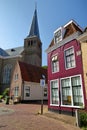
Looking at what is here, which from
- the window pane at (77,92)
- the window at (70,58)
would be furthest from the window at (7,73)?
the window pane at (77,92)

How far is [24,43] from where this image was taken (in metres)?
56.5

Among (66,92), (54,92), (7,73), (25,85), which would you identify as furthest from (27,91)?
(7,73)

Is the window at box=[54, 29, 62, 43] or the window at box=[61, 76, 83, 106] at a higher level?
the window at box=[54, 29, 62, 43]

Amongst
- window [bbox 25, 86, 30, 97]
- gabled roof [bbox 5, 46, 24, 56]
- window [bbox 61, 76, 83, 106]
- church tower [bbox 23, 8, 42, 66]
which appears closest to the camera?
window [bbox 61, 76, 83, 106]

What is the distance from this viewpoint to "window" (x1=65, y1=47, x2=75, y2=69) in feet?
39.7

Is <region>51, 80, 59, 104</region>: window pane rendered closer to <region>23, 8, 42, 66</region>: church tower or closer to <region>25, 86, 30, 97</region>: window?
<region>25, 86, 30, 97</region>: window

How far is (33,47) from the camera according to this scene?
177 feet

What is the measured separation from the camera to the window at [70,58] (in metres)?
12.1

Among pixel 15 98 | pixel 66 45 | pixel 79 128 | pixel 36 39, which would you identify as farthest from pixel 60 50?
pixel 36 39

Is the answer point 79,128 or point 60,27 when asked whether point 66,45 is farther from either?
point 79,128

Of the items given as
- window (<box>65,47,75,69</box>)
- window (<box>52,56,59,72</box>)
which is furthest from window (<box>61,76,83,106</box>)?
window (<box>52,56,59,72</box>)

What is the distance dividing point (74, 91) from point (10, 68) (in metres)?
39.4

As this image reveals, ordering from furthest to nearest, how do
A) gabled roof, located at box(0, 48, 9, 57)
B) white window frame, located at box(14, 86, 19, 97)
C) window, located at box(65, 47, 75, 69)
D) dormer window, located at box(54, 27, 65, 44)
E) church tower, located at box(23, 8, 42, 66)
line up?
gabled roof, located at box(0, 48, 9, 57)
church tower, located at box(23, 8, 42, 66)
white window frame, located at box(14, 86, 19, 97)
dormer window, located at box(54, 27, 65, 44)
window, located at box(65, 47, 75, 69)

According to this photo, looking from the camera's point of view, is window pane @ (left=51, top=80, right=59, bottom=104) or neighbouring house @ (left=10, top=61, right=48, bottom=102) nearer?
window pane @ (left=51, top=80, right=59, bottom=104)
